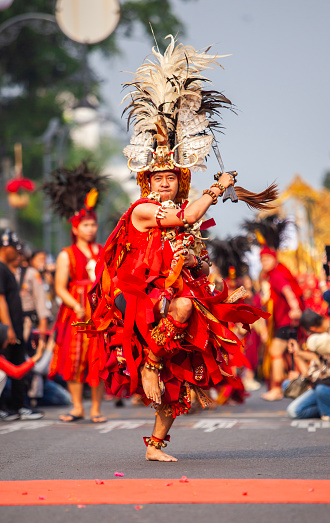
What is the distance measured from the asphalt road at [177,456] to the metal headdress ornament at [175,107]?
201 cm

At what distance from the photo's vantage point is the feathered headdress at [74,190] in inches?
406

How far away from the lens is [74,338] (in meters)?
9.79

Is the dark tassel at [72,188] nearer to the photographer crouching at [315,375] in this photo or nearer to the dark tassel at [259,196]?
the photographer crouching at [315,375]

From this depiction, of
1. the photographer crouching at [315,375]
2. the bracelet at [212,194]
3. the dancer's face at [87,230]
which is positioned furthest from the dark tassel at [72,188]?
the bracelet at [212,194]

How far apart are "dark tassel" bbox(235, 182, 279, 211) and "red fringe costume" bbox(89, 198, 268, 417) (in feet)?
1.68

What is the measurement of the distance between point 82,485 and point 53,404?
7320mm

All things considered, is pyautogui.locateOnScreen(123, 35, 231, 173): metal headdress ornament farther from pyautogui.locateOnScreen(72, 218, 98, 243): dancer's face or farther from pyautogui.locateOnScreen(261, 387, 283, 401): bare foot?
pyautogui.locateOnScreen(261, 387, 283, 401): bare foot

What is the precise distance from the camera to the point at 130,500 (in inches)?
186

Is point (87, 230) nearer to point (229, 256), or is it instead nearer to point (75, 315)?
point (75, 315)

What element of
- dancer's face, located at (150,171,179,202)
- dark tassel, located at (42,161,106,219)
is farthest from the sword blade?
dark tassel, located at (42,161,106,219)

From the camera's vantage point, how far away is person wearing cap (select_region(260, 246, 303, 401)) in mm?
12648

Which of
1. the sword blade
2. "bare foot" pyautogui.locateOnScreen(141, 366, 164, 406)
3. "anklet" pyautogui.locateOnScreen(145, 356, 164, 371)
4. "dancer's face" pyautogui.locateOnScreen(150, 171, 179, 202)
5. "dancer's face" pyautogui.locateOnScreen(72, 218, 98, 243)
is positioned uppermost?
"dancer's face" pyautogui.locateOnScreen(72, 218, 98, 243)

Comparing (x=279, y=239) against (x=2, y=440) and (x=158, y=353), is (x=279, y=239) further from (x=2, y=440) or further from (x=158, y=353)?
(x=158, y=353)

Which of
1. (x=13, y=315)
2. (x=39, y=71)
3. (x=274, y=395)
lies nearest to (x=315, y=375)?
(x=13, y=315)
